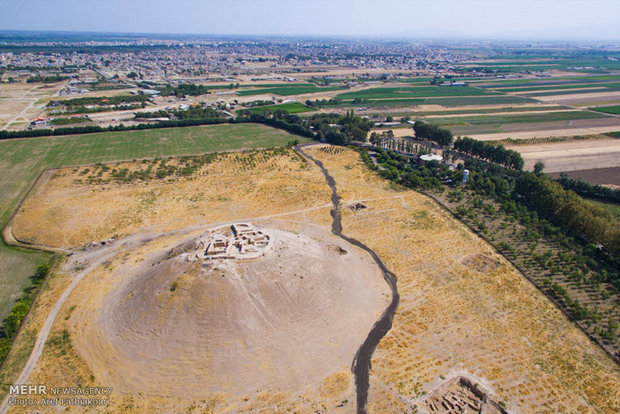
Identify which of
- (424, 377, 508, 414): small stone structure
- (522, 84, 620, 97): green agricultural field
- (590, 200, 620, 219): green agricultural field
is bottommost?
(424, 377, 508, 414): small stone structure

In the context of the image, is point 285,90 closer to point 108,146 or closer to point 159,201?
point 108,146

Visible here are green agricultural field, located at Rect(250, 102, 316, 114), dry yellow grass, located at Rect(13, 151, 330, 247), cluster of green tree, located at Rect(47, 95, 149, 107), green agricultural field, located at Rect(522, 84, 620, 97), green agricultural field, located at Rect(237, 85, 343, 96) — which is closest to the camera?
dry yellow grass, located at Rect(13, 151, 330, 247)

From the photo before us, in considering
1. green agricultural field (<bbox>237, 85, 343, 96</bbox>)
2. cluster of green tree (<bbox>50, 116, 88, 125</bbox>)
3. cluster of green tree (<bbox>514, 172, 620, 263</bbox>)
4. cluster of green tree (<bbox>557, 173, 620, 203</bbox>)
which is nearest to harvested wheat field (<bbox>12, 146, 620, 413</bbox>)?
cluster of green tree (<bbox>514, 172, 620, 263</bbox>)

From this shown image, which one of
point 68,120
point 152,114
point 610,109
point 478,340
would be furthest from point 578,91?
point 68,120

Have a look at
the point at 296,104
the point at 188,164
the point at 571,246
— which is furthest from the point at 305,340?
the point at 296,104

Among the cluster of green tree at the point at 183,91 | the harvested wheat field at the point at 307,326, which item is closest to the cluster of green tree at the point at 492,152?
the harvested wheat field at the point at 307,326

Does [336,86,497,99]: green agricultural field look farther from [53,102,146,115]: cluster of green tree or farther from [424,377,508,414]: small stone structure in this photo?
[424,377,508,414]: small stone structure
